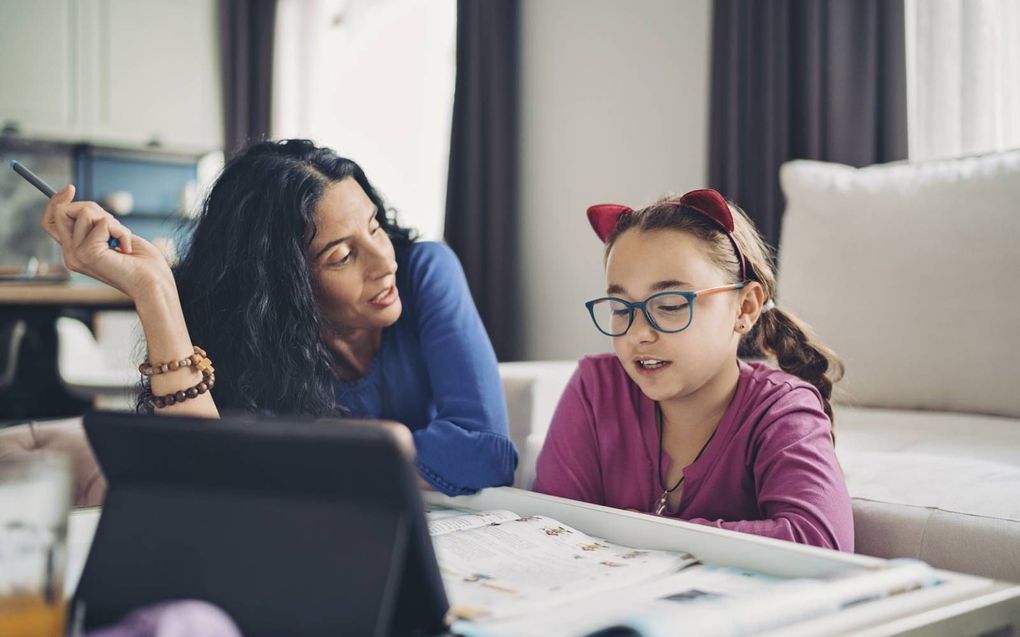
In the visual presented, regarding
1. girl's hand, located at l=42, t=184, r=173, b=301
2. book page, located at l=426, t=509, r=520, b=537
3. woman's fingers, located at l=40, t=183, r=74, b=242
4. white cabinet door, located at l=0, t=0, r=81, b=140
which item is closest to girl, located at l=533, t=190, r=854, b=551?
book page, located at l=426, t=509, r=520, b=537

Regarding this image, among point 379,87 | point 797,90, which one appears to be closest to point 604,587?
point 797,90

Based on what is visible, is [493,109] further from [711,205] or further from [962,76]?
[711,205]

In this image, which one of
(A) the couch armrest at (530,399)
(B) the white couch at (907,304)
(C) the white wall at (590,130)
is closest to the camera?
(B) the white couch at (907,304)

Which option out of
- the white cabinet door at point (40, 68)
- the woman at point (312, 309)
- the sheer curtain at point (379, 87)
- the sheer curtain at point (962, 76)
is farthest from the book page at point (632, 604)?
the white cabinet door at point (40, 68)

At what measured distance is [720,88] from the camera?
9.25 ft

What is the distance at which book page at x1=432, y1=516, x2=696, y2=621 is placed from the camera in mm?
618

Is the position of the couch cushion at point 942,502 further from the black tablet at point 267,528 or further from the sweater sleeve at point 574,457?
the black tablet at point 267,528

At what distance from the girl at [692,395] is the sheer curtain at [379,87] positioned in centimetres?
272

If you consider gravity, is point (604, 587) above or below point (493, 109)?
below

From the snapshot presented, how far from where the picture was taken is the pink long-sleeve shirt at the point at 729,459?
1.04m

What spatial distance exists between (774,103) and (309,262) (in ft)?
5.55

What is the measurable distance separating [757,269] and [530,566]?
708 millimetres

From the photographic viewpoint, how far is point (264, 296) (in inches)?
53.9

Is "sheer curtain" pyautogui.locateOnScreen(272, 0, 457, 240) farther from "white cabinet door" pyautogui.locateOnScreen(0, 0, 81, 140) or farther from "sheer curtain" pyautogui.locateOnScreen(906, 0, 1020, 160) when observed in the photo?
"sheer curtain" pyautogui.locateOnScreen(906, 0, 1020, 160)
